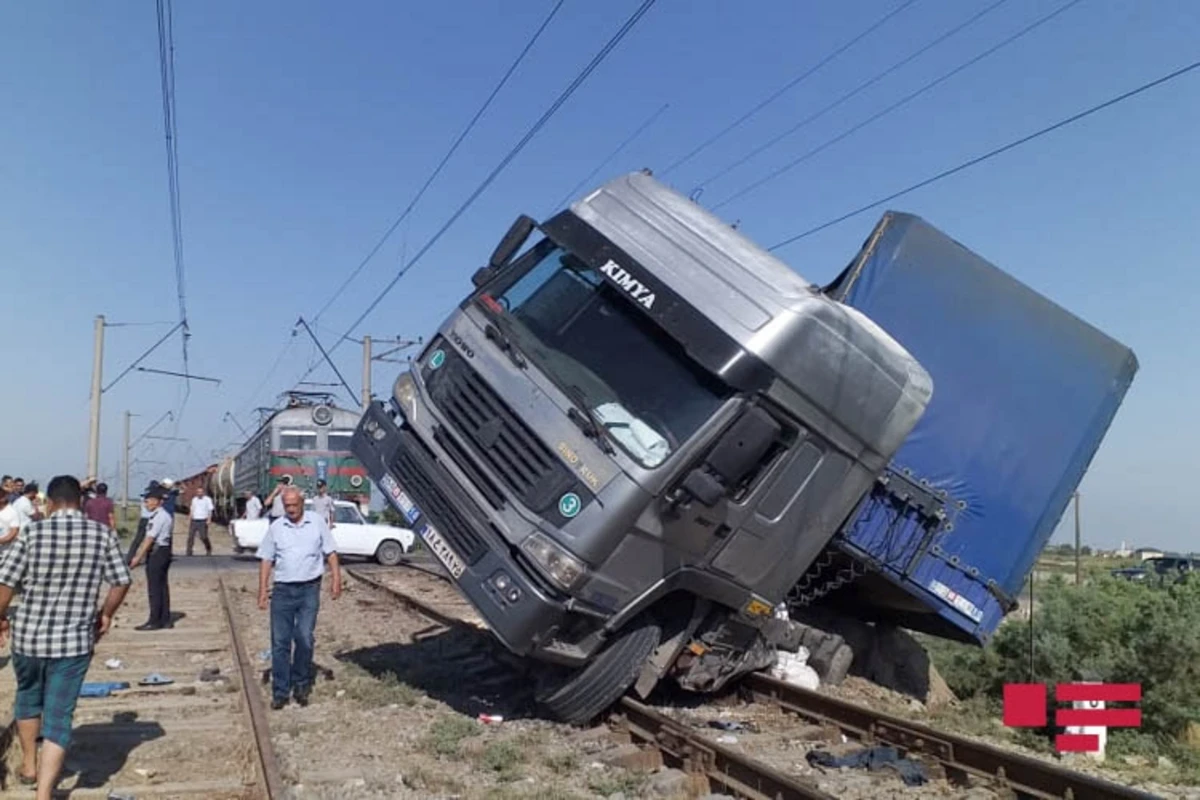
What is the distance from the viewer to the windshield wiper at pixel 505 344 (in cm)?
775

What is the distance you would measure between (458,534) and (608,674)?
143 centimetres

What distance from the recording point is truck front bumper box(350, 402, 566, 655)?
720 centimetres

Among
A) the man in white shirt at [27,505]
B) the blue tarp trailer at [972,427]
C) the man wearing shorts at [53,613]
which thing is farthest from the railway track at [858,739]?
the man in white shirt at [27,505]

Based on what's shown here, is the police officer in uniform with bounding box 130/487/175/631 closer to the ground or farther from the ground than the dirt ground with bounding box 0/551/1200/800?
farther from the ground

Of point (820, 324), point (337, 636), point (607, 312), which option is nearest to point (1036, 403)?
point (820, 324)

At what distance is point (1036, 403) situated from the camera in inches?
388

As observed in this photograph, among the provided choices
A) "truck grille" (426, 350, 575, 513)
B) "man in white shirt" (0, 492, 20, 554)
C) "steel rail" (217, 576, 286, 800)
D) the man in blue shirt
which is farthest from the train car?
"truck grille" (426, 350, 575, 513)

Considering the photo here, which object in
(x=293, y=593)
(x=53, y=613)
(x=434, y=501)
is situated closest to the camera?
(x=53, y=613)

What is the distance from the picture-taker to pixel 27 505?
12703 millimetres

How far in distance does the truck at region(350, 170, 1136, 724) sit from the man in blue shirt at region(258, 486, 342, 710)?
28.7 inches

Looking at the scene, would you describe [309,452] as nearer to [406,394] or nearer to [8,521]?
[8,521]

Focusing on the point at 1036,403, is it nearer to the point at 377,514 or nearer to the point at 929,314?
the point at 929,314

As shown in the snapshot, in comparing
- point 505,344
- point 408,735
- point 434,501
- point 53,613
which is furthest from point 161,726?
point 505,344

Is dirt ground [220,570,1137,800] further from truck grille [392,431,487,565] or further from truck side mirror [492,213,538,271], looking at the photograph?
truck side mirror [492,213,538,271]
